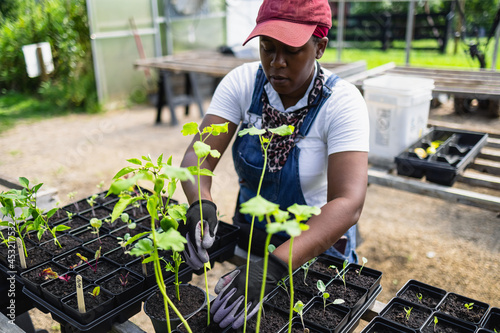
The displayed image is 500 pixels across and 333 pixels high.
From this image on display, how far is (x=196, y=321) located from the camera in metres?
1.19

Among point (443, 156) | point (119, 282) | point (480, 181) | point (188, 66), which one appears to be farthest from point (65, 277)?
point (188, 66)

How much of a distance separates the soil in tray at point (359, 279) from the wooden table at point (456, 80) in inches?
65.0

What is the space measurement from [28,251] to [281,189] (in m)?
0.96

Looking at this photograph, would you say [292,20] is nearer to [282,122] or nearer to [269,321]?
[282,122]

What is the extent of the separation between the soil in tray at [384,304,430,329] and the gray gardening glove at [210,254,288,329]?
0.36 meters

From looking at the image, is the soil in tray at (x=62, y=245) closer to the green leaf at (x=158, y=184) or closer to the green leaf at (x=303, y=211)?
the green leaf at (x=158, y=184)

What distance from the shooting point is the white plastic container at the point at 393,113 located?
87.1 inches

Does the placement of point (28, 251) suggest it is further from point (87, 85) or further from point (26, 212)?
point (87, 85)

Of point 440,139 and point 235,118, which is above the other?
point 235,118

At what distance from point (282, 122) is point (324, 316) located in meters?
0.72

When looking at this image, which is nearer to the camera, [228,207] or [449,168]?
[449,168]

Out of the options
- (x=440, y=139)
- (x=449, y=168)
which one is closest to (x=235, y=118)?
(x=449, y=168)

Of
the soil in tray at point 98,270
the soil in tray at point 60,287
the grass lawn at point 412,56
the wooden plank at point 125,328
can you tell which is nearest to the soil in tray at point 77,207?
the soil in tray at point 98,270


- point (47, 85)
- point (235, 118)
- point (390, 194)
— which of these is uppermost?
point (235, 118)
